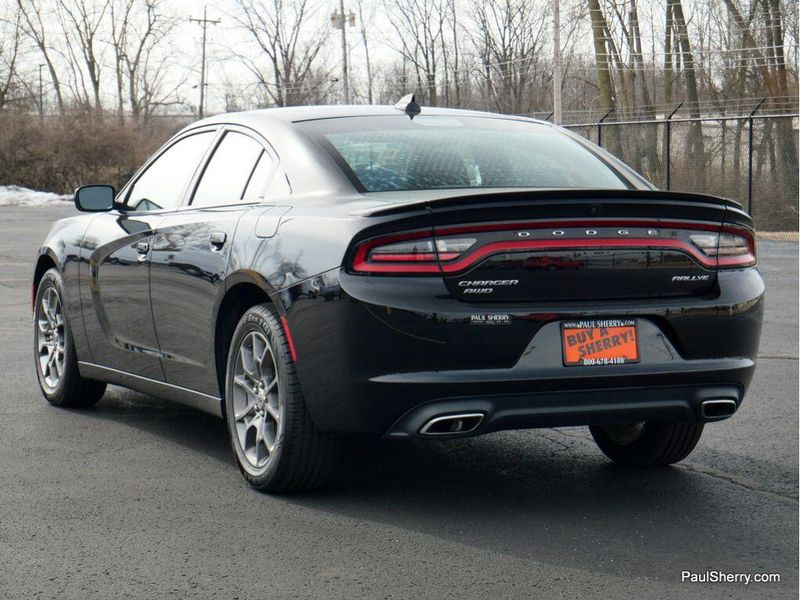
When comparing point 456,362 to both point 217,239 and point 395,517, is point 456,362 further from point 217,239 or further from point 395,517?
point 217,239

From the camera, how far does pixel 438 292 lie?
443 cm

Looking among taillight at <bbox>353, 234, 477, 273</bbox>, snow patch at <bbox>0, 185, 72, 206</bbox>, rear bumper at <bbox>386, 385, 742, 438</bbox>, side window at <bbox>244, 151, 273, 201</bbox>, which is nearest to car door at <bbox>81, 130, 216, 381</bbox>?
side window at <bbox>244, 151, 273, 201</bbox>

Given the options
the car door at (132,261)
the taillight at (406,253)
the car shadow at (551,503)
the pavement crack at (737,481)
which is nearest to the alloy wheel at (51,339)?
the car door at (132,261)

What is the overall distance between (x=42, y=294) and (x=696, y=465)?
12.6ft

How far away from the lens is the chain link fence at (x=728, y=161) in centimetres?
2612

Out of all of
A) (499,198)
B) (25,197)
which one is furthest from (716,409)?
(25,197)

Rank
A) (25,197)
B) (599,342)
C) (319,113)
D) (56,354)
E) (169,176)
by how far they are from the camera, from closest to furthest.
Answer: (599,342), (319,113), (169,176), (56,354), (25,197)

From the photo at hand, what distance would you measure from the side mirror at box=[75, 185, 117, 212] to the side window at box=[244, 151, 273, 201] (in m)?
1.42

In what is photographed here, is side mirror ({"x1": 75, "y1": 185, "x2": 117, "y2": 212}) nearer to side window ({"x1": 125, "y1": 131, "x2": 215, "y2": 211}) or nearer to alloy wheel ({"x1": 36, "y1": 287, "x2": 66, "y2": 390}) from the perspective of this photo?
side window ({"x1": 125, "y1": 131, "x2": 215, "y2": 211})

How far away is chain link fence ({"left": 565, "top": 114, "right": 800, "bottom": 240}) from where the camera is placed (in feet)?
85.7

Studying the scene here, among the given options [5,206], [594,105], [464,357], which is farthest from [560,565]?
[594,105]

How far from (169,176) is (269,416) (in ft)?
6.03

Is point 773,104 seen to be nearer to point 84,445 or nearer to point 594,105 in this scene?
point 594,105

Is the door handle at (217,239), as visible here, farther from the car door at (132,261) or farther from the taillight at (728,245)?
the taillight at (728,245)
